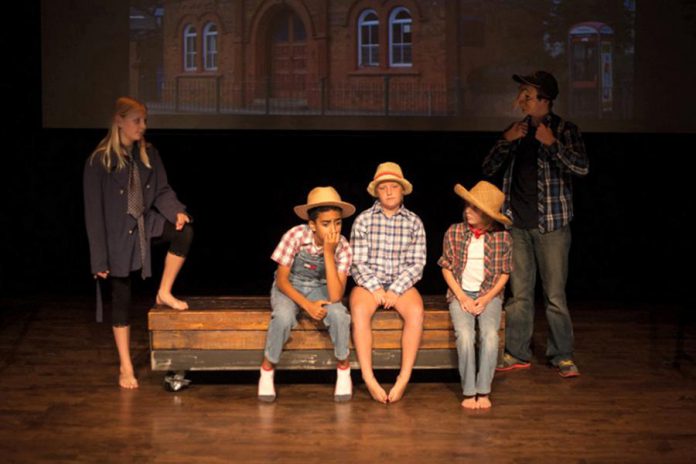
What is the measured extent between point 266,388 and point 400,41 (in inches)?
141

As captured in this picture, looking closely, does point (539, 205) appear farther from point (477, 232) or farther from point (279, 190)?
point (279, 190)

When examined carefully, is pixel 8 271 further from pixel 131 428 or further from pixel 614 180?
pixel 614 180

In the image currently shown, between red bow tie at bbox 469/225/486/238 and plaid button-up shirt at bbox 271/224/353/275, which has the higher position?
red bow tie at bbox 469/225/486/238

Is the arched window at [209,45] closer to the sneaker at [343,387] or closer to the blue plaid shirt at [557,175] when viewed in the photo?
the blue plaid shirt at [557,175]

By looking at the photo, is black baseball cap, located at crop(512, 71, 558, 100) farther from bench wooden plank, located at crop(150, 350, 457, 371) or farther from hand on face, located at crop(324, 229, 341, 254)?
bench wooden plank, located at crop(150, 350, 457, 371)

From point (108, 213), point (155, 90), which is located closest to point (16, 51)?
point (155, 90)

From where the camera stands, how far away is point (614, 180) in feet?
26.3

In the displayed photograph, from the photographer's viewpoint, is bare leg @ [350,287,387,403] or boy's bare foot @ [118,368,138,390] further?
boy's bare foot @ [118,368,138,390]

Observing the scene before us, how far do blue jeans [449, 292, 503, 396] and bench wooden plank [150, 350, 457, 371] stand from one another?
1.07ft

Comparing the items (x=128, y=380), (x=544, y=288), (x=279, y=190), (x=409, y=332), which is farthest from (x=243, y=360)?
(x=279, y=190)

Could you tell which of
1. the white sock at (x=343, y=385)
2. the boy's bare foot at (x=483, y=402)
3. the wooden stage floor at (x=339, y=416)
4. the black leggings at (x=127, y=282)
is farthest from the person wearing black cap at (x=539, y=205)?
the black leggings at (x=127, y=282)

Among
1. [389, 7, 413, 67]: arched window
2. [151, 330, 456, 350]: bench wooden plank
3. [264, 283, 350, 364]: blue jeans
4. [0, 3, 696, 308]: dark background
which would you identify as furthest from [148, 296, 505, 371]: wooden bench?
[389, 7, 413, 67]: arched window

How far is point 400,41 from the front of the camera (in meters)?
7.71

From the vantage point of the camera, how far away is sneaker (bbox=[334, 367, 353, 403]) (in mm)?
4910
